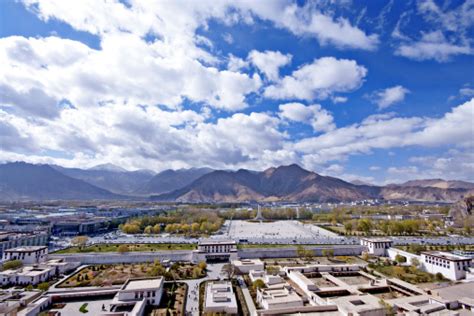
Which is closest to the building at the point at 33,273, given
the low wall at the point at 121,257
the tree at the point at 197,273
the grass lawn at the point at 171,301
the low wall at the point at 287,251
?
the low wall at the point at 121,257

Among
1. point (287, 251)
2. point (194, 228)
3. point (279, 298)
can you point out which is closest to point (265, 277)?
point (279, 298)

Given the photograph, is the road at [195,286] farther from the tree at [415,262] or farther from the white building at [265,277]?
the tree at [415,262]

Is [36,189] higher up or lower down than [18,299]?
higher up

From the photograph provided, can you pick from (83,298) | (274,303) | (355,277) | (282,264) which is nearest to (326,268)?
(355,277)

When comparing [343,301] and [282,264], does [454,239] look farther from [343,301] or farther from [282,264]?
[343,301]

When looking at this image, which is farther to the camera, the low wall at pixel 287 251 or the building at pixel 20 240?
the building at pixel 20 240

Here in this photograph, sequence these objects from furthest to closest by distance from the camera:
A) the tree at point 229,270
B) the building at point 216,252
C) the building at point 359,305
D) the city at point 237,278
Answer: the building at point 216,252
the tree at point 229,270
the city at point 237,278
the building at point 359,305
